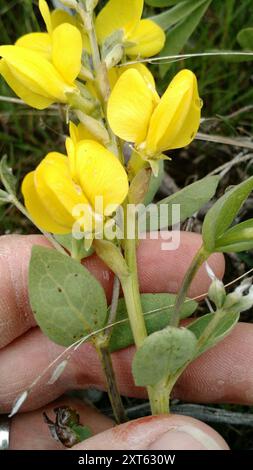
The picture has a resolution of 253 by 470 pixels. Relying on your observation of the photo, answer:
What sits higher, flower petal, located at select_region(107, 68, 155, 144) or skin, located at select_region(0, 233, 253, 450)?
flower petal, located at select_region(107, 68, 155, 144)

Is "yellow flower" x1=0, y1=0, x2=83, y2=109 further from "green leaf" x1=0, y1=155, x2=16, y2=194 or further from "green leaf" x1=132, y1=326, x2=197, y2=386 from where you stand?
"green leaf" x1=132, y1=326, x2=197, y2=386

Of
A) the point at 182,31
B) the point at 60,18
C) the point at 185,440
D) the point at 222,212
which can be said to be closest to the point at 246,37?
the point at 182,31

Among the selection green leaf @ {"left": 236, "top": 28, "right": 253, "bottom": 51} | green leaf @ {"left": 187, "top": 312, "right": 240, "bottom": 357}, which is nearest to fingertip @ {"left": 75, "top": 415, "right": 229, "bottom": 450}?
green leaf @ {"left": 187, "top": 312, "right": 240, "bottom": 357}

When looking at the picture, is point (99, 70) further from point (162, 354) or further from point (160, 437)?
point (160, 437)

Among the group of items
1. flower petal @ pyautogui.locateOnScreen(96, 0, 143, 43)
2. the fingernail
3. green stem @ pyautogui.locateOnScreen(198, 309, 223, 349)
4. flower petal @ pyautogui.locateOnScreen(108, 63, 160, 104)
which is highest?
flower petal @ pyautogui.locateOnScreen(96, 0, 143, 43)

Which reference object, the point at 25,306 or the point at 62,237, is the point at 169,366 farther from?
the point at 25,306

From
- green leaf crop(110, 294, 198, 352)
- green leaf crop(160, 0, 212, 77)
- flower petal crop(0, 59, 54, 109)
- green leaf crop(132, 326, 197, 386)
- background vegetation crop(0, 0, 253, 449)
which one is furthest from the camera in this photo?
background vegetation crop(0, 0, 253, 449)

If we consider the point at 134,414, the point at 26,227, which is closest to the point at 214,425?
the point at 134,414
